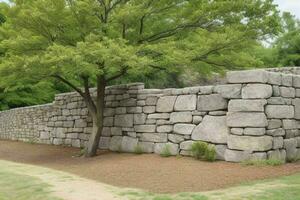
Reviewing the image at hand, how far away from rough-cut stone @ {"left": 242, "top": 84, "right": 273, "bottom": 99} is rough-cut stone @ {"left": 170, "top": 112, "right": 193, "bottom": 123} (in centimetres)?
185

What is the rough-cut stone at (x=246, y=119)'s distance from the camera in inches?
372

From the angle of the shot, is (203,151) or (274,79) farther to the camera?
(203,151)

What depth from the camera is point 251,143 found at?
949cm

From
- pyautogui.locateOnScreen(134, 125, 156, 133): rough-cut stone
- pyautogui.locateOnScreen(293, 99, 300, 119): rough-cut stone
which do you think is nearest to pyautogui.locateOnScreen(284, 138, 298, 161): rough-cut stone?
pyautogui.locateOnScreen(293, 99, 300, 119): rough-cut stone

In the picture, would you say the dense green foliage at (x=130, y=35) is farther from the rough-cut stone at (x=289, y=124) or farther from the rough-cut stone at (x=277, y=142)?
the rough-cut stone at (x=277, y=142)

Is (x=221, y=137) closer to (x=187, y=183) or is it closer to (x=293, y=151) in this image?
(x=293, y=151)

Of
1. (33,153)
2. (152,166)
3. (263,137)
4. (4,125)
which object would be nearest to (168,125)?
(152,166)

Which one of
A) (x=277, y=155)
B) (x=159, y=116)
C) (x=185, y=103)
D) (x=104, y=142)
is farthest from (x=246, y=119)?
(x=104, y=142)

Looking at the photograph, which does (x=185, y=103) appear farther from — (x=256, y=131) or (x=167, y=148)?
(x=256, y=131)

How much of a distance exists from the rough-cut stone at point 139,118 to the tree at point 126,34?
1.12 metres

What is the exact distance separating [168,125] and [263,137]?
294 cm

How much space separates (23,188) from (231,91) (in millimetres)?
4958

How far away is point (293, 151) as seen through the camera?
10.3 m

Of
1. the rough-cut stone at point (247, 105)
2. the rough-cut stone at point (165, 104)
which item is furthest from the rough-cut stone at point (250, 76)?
the rough-cut stone at point (165, 104)
